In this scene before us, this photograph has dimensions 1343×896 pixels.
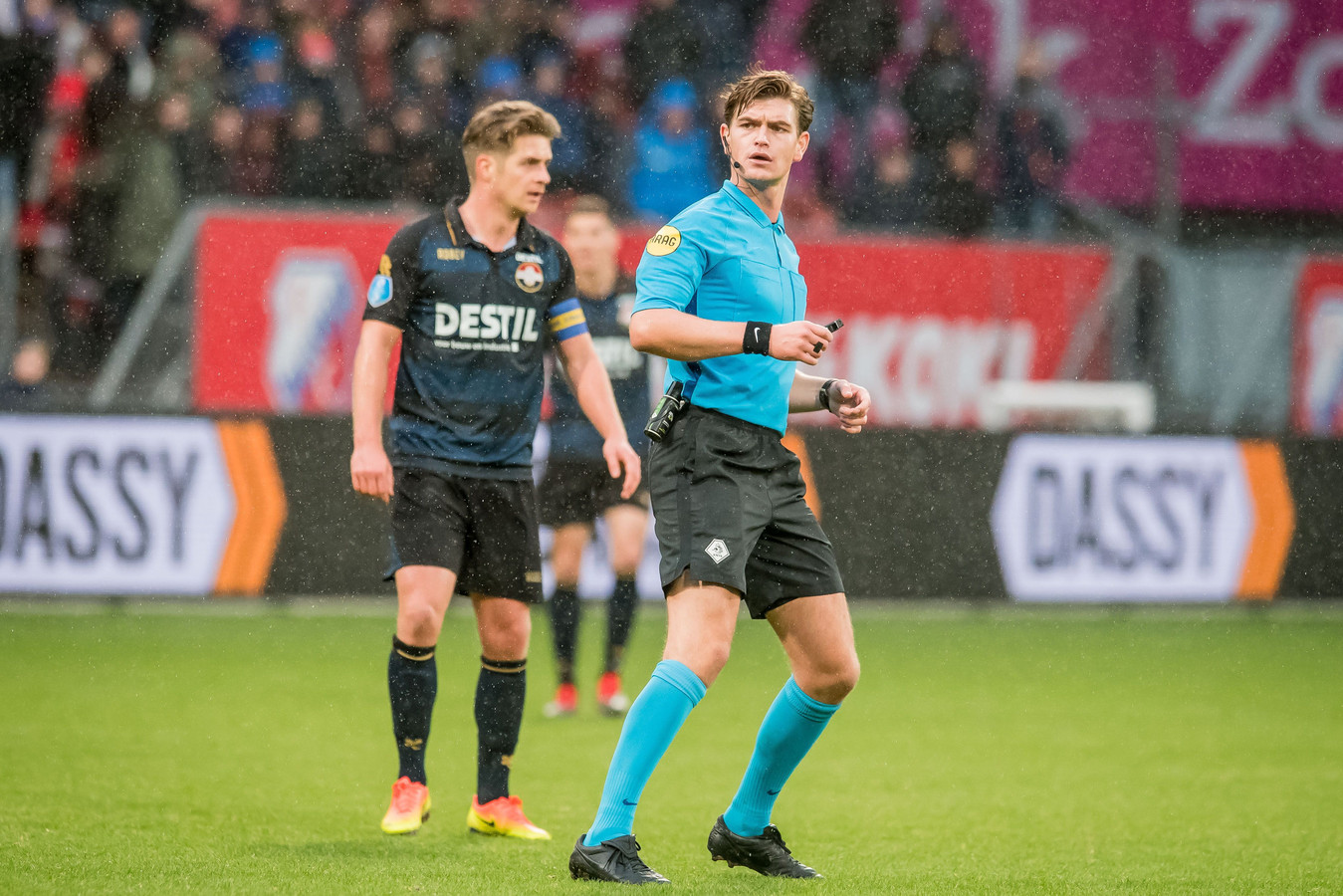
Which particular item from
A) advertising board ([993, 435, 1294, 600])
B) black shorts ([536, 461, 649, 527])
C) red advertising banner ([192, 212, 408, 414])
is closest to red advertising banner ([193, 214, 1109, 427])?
red advertising banner ([192, 212, 408, 414])

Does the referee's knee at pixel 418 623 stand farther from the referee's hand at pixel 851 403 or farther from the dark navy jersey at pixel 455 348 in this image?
the referee's hand at pixel 851 403

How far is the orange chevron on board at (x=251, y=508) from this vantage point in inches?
456

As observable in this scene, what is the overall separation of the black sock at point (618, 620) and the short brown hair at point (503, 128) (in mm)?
3453

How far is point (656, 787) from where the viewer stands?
662cm

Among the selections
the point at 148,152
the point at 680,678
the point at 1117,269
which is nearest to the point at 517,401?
the point at 680,678

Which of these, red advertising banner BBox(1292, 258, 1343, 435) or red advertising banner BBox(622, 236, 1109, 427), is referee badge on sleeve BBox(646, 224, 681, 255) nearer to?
red advertising banner BBox(622, 236, 1109, 427)

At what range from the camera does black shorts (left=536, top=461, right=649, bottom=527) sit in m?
8.86

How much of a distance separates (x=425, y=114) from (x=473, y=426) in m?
9.42

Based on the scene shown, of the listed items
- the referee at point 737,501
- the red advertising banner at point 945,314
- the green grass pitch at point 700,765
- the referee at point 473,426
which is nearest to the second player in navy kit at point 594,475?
the green grass pitch at point 700,765

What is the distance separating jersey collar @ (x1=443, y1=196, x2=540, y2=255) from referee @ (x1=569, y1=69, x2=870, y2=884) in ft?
3.28

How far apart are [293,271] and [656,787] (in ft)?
25.1

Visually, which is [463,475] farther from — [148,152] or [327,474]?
[148,152]

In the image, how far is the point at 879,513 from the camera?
1243cm

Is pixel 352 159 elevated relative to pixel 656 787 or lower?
elevated
